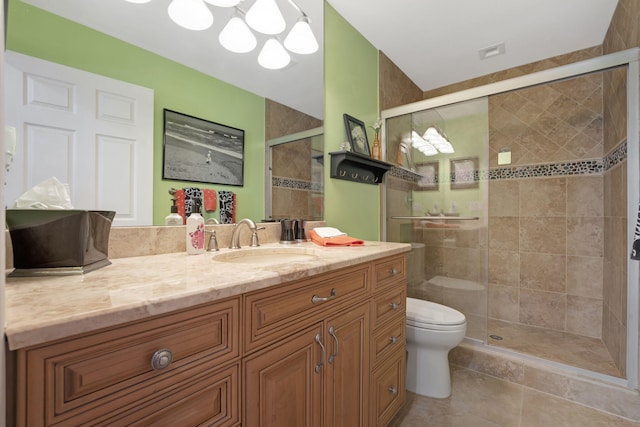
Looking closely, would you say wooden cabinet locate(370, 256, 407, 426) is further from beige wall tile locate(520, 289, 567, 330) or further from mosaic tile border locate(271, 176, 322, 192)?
beige wall tile locate(520, 289, 567, 330)

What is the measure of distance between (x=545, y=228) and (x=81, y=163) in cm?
318

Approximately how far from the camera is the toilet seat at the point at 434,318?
1.66 meters

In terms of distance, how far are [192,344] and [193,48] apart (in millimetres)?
1175

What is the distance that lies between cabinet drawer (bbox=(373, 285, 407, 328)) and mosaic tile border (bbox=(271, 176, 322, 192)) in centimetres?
77

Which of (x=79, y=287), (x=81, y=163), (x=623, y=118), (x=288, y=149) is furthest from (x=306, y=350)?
(x=623, y=118)

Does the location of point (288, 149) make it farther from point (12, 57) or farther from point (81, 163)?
point (12, 57)

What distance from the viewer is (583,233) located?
235 cm

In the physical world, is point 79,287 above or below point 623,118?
below

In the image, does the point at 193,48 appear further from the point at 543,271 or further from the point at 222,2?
the point at 543,271

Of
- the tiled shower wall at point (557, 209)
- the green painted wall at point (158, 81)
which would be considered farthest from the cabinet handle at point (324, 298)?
the tiled shower wall at point (557, 209)

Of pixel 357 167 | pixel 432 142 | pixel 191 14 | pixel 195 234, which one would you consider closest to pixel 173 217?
pixel 195 234

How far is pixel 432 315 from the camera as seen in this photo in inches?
69.7

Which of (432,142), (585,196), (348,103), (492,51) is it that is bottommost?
(585,196)

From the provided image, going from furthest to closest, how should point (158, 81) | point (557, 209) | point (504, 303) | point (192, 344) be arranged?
point (504, 303) < point (557, 209) < point (158, 81) < point (192, 344)
